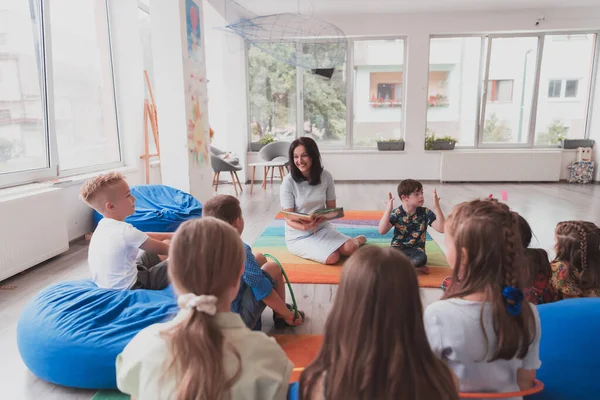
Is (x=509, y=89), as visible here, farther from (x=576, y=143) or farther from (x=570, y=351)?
(x=570, y=351)

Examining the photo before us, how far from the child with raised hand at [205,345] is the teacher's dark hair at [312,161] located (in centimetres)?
229

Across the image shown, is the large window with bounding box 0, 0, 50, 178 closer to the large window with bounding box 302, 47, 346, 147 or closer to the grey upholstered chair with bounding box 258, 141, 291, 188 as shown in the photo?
the grey upholstered chair with bounding box 258, 141, 291, 188

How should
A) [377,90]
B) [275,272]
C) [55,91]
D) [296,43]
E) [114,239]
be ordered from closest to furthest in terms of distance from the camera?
1. [114,239]
2. [275,272]
3. [55,91]
4. [296,43]
5. [377,90]

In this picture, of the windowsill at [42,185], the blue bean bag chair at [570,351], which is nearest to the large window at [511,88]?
the windowsill at [42,185]

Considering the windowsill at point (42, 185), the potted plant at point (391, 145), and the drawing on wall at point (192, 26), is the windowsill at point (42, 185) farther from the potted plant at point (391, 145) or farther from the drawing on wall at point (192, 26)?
the potted plant at point (391, 145)

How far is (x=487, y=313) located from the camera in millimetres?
1104

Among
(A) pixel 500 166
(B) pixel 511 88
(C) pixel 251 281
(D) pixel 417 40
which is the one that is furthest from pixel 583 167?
(C) pixel 251 281

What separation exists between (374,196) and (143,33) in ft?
13.9

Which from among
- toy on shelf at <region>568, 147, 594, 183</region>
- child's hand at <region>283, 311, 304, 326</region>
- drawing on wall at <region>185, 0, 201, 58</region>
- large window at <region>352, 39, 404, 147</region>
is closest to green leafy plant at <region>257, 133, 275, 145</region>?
large window at <region>352, 39, 404, 147</region>

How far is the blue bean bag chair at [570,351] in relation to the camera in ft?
5.18

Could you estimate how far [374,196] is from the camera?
6613 mm

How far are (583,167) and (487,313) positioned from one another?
26.7ft

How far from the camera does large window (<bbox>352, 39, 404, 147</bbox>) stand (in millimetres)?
8156

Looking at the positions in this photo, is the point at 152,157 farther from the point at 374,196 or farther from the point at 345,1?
the point at 345,1
